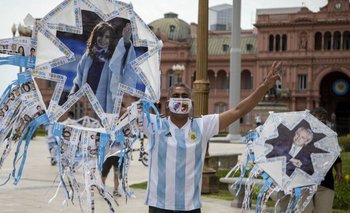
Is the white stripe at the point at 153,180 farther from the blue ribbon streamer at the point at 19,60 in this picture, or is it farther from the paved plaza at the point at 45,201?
the paved plaza at the point at 45,201

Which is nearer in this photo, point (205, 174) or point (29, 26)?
point (29, 26)

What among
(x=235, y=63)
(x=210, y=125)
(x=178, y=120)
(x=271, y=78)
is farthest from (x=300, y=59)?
(x=178, y=120)

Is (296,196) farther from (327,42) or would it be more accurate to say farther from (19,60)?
(327,42)

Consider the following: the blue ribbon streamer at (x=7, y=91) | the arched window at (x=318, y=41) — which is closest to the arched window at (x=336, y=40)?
the arched window at (x=318, y=41)

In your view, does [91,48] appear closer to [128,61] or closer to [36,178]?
[128,61]

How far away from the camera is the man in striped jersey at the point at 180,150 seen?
4410 mm

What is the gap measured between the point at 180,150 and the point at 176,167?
0.42 ft

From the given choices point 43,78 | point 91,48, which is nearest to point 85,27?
point 91,48

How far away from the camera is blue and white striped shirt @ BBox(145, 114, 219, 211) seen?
441cm

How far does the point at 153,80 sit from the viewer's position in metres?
5.12

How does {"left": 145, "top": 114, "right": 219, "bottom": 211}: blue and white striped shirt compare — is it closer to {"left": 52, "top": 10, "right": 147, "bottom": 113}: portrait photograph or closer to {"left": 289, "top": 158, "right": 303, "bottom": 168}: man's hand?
{"left": 52, "top": 10, "right": 147, "bottom": 113}: portrait photograph

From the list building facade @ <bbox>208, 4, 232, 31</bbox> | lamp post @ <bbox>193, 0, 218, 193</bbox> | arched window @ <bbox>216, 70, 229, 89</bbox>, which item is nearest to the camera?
lamp post @ <bbox>193, 0, 218, 193</bbox>

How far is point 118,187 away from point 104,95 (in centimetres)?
704

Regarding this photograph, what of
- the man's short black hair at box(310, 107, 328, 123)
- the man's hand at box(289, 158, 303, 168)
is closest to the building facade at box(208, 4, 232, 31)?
the man's short black hair at box(310, 107, 328, 123)
